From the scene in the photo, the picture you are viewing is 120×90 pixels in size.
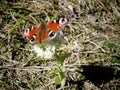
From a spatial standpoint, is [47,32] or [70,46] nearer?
[47,32]

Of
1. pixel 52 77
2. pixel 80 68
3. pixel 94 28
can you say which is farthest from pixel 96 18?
pixel 52 77

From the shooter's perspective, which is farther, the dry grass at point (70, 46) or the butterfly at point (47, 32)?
the dry grass at point (70, 46)

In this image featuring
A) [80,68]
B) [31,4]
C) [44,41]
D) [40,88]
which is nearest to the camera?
[44,41]

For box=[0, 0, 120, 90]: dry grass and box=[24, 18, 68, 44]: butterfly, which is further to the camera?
box=[0, 0, 120, 90]: dry grass

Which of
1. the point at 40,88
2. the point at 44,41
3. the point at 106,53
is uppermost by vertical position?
the point at 44,41

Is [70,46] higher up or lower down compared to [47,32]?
lower down

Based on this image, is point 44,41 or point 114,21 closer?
point 44,41

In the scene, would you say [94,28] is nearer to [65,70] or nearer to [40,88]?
[65,70]

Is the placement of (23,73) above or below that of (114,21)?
below
